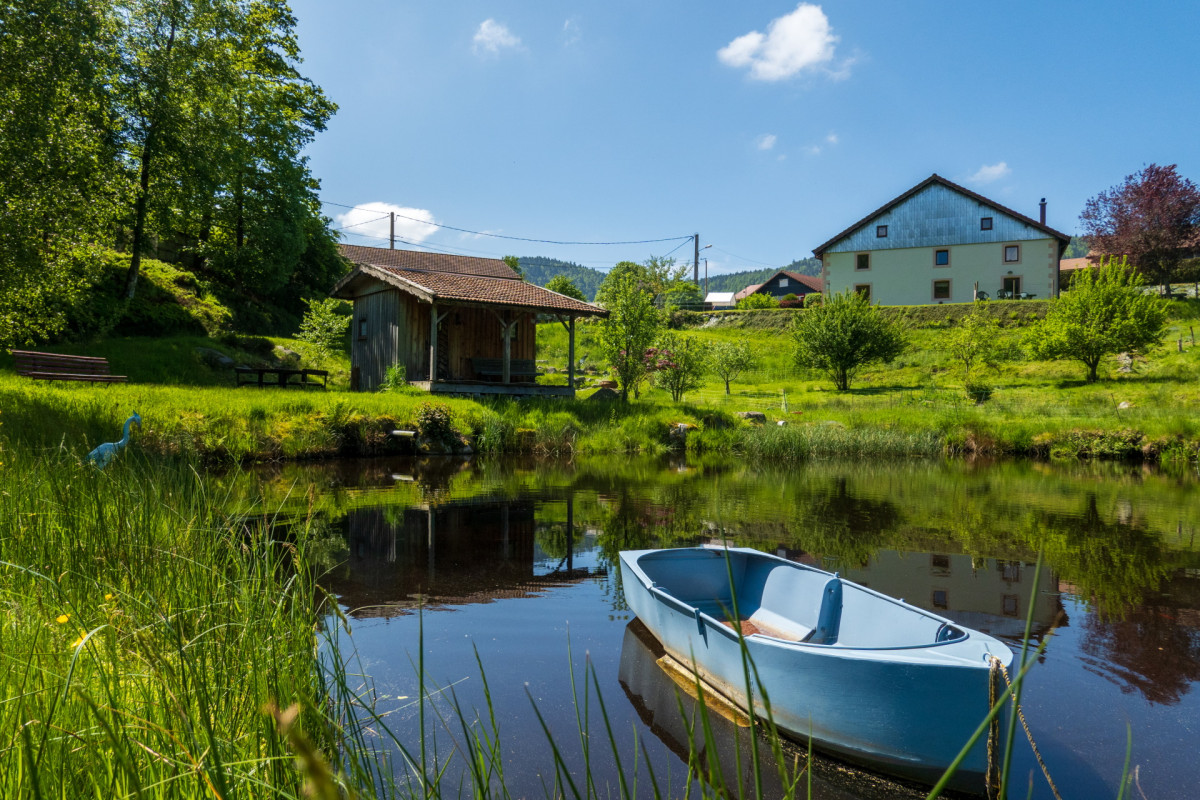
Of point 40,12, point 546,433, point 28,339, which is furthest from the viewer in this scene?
point 546,433

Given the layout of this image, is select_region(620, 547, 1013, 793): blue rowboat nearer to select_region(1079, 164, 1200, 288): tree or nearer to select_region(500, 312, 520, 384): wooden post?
select_region(500, 312, 520, 384): wooden post

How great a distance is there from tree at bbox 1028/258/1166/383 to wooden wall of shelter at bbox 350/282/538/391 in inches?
743

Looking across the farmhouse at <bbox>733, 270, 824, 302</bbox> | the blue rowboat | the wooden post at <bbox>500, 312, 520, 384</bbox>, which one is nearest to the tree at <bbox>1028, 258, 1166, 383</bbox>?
the wooden post at <bbox>500, 312, 520, 384</bbox>

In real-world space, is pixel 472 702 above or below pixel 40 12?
below

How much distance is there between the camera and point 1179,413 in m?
19.9

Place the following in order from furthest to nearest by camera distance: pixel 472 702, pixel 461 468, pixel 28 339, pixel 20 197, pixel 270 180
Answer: pixel 270 180, pixel 461 468, pixel 28 339, pixel 20 197, pixel 472 702

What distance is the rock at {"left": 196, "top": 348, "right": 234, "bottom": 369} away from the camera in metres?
22.2

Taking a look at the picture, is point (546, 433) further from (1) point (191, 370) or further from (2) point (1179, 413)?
(2) point (1179, 413)

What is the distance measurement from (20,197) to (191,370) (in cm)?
931

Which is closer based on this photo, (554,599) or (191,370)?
(554,599)

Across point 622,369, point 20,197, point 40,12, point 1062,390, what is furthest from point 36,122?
point 1062,390

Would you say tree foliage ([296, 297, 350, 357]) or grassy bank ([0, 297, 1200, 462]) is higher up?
tree foliage ([296, 297, 350, 357])

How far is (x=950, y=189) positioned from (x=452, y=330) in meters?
33.5

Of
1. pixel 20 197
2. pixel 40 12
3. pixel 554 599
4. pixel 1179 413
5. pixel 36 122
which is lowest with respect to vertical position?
pixel 554 599
